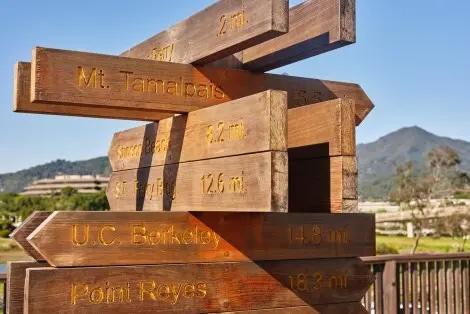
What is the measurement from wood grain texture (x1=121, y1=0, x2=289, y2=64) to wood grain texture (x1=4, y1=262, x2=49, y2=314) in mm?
1183

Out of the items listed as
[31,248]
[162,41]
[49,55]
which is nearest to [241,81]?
[162,41]

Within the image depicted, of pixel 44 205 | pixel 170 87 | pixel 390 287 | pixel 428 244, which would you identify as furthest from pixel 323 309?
pixel 44 205

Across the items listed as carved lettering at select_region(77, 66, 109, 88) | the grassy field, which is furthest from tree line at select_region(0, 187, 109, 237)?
carved lettering at select_region(77, 66, 109, 88)

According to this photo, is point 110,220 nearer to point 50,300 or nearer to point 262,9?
point 50,300

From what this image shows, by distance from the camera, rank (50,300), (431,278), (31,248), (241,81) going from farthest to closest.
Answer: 1. (431,278)
2. (241,81)
3. (31,248)
4. (50,300)

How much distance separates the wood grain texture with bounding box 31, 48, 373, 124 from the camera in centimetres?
296

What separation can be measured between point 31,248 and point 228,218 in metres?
0.86

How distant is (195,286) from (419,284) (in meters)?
4.55

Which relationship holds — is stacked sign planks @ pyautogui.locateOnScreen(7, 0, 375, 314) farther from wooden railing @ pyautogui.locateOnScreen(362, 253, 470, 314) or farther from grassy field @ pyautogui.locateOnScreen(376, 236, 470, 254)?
grassy field @ pyautogui.locateOnScreen(376, 236, 470, 254)

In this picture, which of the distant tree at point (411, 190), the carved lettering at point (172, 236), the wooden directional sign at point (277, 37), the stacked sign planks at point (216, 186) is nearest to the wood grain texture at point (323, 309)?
the stacked sign planks at point (216, 186)

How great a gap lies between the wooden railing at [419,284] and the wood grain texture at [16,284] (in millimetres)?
4074

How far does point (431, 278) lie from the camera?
289 inches

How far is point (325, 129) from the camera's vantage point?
3.05 meters

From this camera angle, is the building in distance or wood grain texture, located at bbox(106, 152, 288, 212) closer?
wood grain texture, located at bbox(106, 152, 288, 212)
